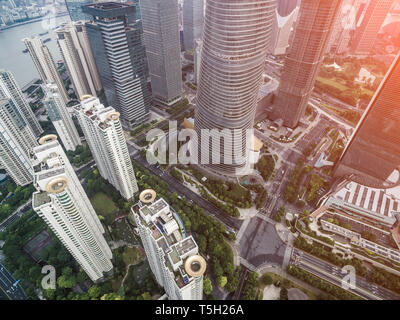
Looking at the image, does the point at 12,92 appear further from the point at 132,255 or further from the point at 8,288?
the point at 132,255

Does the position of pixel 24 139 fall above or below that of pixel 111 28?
below

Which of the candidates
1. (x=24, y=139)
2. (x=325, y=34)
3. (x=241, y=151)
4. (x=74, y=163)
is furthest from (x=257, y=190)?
(x=24, y=139)

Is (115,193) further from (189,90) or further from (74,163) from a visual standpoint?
(189,90)

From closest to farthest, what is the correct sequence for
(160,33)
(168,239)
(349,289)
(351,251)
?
(168,239) → (349,289) → (351,251) → (160,33)

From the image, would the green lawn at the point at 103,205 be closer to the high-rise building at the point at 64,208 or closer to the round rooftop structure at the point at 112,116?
the high-rise building at the point at 64,208

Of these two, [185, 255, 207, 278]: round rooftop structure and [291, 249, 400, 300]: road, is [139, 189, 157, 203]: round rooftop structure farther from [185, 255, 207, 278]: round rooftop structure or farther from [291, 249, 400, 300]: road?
[291, 249, 400, 300]: road

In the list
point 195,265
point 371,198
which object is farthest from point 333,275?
point 195,265

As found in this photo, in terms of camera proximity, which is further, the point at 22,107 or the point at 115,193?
the point at 22,107
